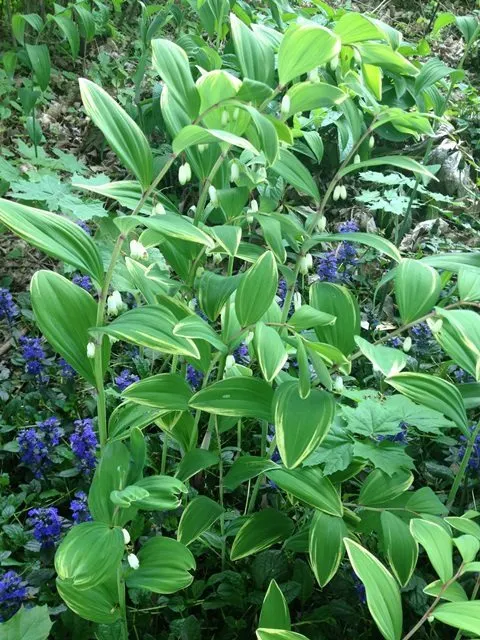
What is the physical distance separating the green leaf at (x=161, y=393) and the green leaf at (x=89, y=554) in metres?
0.26

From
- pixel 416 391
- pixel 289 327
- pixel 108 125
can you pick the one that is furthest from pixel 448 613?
pixel 108 125

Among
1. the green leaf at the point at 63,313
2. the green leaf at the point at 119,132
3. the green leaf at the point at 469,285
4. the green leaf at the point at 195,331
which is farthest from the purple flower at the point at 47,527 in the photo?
the green leaf at the point at 469,285

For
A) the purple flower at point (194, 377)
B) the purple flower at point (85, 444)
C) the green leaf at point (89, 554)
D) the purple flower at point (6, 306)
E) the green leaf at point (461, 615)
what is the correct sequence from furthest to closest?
1. the purple flower at point (6, 306)
2. the purple flower at point (194, 377)
3. the purple flower at point (85, 444)
4. the green leaf at point (89, 554)
5. the green leaf at point (461, 615)

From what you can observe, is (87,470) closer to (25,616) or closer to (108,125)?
(25,616)

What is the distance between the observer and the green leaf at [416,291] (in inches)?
53.3

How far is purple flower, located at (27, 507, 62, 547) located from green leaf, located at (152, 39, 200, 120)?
1.11 meters

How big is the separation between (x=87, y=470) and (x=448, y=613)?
3.83 ft

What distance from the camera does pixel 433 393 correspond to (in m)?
1.34

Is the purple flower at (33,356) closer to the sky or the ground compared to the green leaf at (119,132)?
closer to the ground

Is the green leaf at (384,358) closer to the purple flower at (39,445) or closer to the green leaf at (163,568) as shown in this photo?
the green leaf at (163,568)

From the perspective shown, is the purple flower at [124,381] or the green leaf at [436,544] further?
the purple flower at [124,381]

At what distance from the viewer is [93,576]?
1.12 m

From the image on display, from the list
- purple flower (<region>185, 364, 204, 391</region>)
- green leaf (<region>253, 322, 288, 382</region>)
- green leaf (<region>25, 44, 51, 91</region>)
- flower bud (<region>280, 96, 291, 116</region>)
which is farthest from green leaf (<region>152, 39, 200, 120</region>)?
green leaf (<region>25, 44, 51, 91</region>)

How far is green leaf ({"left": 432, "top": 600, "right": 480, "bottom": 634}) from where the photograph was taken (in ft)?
3.20
